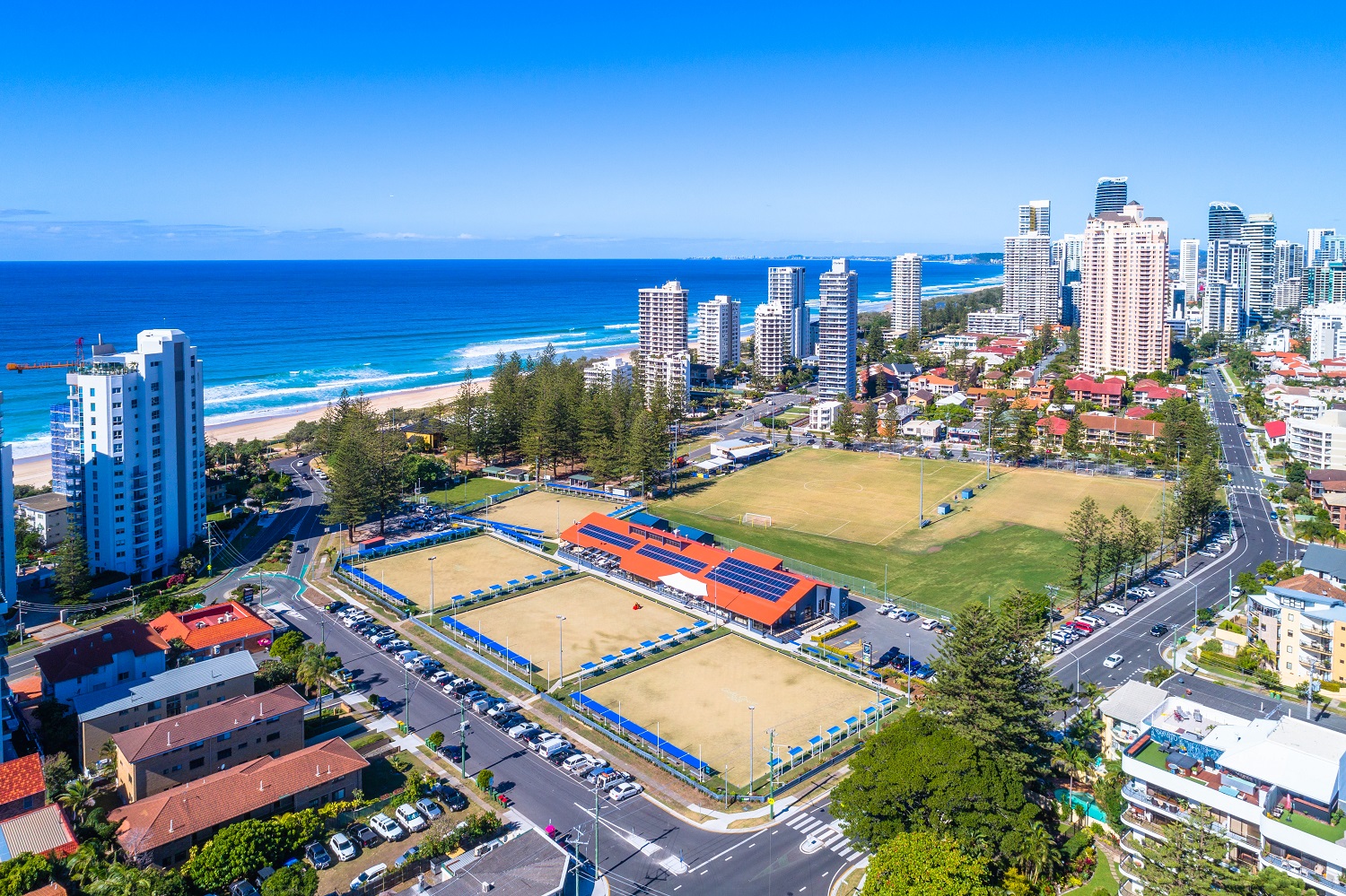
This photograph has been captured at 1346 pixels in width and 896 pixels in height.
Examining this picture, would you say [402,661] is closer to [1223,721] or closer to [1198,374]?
[1223,721]

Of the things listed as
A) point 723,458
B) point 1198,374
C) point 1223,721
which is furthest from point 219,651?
point 1198,374

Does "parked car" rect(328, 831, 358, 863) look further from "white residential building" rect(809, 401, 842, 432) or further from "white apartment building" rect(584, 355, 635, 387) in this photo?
"white residential building" rect(809, 401, 842, 432)

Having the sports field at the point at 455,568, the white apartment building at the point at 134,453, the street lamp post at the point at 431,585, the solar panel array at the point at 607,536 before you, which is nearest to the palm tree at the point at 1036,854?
the street lamp post at the point at 431,585

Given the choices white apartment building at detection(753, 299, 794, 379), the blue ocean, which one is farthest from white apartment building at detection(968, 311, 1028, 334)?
the blue ocean

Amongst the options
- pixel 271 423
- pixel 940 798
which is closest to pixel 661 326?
pixel 271 423

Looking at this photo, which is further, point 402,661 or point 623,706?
point 402,661

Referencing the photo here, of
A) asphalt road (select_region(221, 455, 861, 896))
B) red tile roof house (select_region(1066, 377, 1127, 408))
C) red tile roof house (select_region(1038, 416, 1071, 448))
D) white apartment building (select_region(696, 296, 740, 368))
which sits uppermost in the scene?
white apartment building (select_region(696, 296, 740, 368))

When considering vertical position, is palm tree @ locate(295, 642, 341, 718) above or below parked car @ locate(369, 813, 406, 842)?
above

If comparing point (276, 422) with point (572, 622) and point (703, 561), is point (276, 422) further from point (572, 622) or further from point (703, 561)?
point (703, 561)
